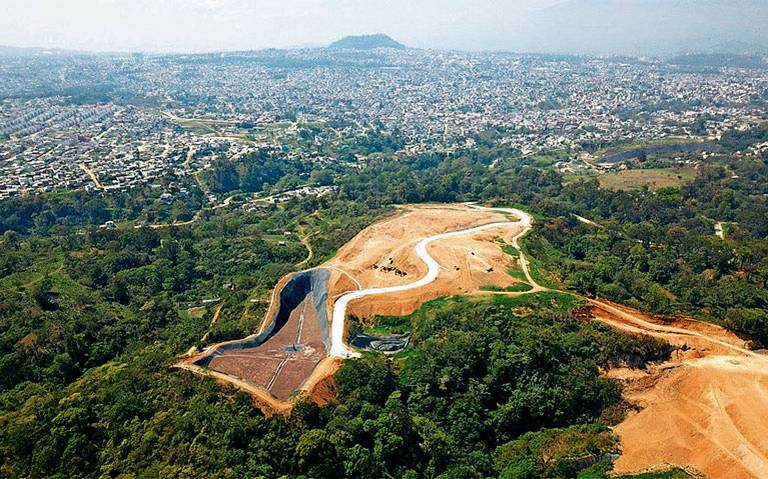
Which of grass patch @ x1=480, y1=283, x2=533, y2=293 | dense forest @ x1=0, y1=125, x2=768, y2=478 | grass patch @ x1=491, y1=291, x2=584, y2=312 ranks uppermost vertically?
grass patch @ x1=491, y1=291, x2=584, y2=312

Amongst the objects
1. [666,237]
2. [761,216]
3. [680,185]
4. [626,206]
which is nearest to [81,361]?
[666,237]

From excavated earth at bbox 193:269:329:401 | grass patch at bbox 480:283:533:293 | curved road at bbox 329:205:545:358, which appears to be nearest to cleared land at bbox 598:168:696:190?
curved road at bbox 329:205:545:358

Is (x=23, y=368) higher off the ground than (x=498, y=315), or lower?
lower

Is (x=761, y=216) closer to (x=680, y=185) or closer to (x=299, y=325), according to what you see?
(x=680, y=185)

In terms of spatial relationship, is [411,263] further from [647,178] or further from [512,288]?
[647,178]

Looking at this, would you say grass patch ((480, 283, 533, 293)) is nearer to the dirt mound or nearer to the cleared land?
the dirt mound

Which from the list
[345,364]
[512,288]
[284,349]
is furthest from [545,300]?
[284,349]
